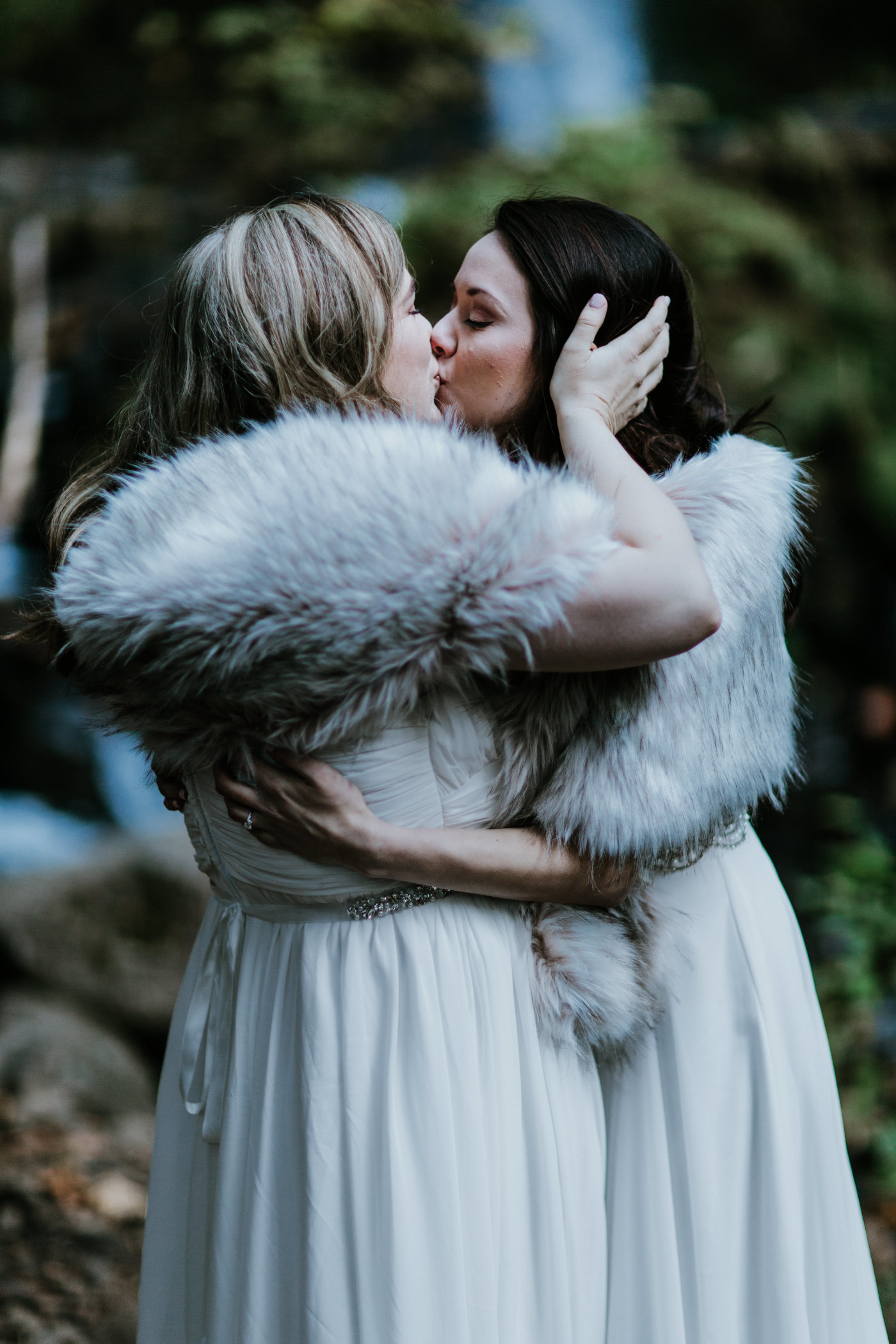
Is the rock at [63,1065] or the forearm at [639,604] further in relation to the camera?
the rock at [63,1065]

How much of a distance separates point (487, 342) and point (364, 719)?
0.78 metres

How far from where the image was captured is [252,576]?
1.12m

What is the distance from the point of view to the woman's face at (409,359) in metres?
1.40

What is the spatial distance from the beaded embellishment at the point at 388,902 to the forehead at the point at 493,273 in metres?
0.98

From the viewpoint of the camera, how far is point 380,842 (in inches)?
49.8

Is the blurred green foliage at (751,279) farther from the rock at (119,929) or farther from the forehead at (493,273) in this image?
the forehead at (493,273)

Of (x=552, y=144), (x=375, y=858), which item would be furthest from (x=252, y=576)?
(x=552, y=144)

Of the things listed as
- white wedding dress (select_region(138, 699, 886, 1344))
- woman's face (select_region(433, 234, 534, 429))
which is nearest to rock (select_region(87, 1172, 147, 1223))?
white wedding dress (select_region(138, 699, 886, 1344))

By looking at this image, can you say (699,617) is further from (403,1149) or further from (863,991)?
(863,991)

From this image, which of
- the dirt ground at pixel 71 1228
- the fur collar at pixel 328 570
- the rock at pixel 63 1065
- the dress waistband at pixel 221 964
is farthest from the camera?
the rock at pixel 63 1065

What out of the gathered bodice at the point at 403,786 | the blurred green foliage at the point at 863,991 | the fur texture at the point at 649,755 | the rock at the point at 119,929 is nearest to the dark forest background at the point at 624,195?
the blurred green foliage at the point at 863,991

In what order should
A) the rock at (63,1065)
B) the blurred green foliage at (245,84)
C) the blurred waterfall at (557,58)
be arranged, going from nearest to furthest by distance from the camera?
the rock at (63,1065) → the blurred green foliage at (245,84) → the blurred waterfall at (557,58)

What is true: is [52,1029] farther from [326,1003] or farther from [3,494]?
[3,494]

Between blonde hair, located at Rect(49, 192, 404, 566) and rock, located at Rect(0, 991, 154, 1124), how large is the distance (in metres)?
2.55
